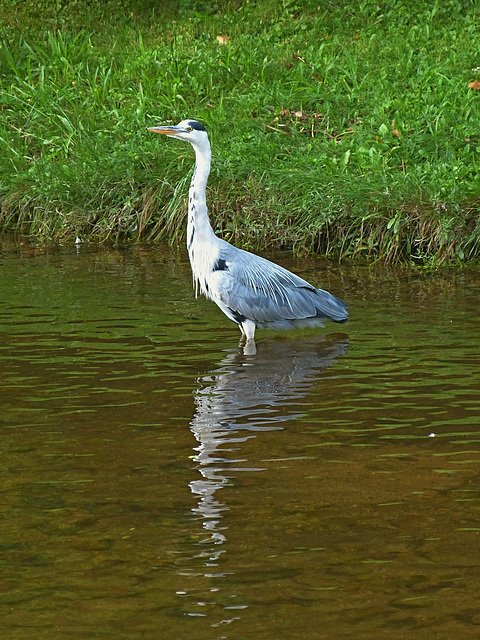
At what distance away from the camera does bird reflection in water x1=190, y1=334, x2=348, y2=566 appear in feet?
15.3

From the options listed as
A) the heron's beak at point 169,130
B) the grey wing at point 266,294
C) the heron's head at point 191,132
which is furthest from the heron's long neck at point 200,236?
the heron's beak at point 169,130

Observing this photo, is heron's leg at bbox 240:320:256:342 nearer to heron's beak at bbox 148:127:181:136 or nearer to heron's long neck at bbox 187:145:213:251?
heron's long neck at bbox 187:145:213:251

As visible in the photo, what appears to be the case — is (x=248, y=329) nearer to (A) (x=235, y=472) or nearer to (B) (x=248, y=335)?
(B) (x=248, y=335)

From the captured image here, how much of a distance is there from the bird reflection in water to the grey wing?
0.21 m

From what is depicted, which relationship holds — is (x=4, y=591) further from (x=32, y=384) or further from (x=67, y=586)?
(x=32, y=384)

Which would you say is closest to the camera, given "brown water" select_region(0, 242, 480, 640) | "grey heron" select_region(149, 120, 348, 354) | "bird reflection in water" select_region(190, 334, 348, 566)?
"brown water" select_region(0, 242, 480, 640)

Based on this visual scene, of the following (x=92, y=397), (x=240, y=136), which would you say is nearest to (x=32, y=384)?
(x=92, y=397)

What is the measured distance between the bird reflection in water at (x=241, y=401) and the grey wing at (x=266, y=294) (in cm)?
21

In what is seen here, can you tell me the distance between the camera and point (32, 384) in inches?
251

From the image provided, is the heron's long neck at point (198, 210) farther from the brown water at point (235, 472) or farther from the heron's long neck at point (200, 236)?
the brown water at point (235, 472)

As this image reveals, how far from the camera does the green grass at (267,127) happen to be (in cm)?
950

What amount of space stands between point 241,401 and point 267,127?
5.61 metres

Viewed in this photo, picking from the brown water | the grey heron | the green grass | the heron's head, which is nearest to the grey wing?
the grey heron

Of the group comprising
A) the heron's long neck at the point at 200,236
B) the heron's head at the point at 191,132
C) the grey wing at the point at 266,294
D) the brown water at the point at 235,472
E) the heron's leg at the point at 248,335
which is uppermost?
the heron's head at the point at 191,132
